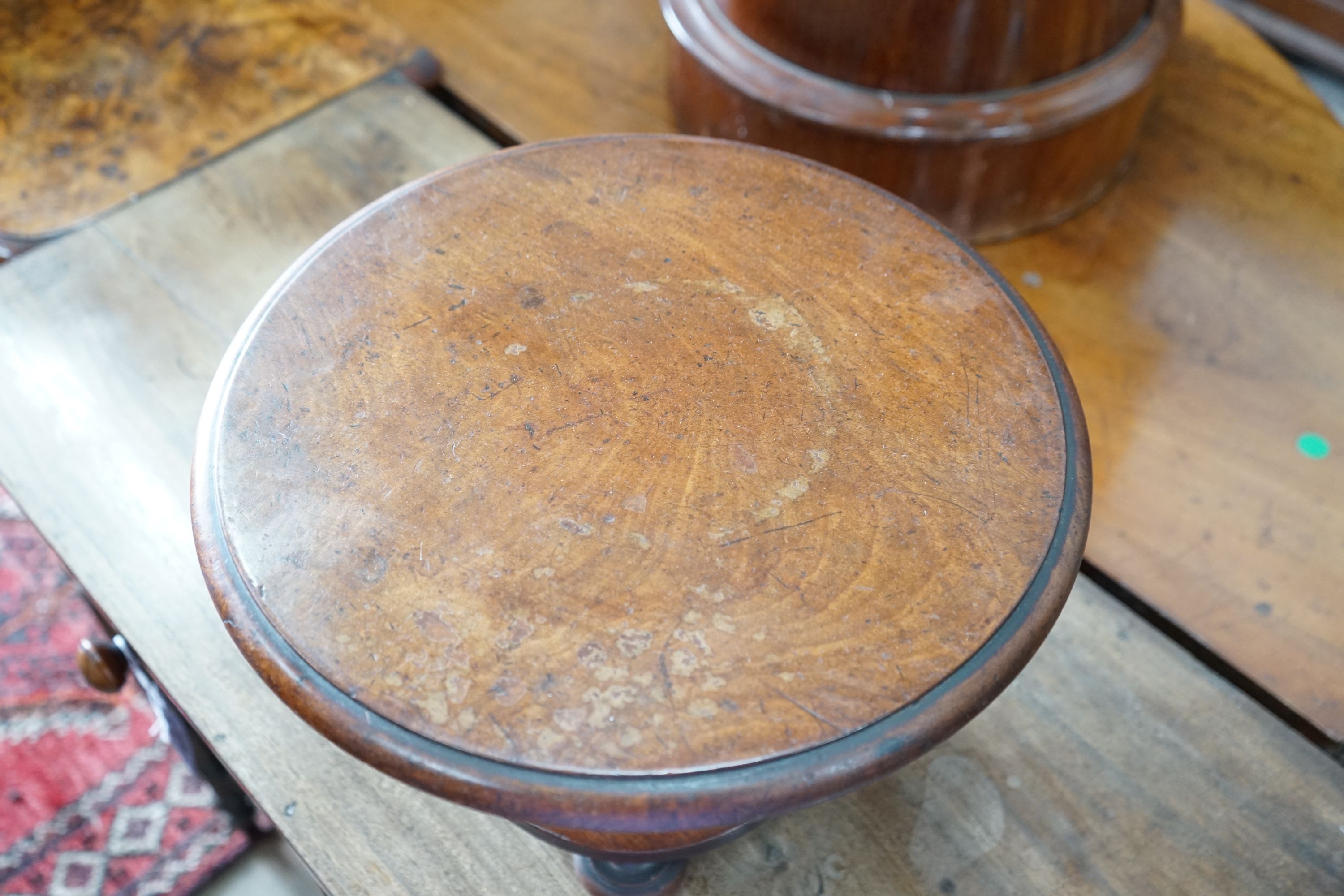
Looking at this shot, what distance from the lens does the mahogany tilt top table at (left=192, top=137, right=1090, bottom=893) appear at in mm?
668

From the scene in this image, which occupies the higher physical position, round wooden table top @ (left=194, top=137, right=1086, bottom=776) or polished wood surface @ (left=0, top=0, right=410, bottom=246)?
Result: round wooden table top @ (left=194, top=137, right=1086, bottom=776)

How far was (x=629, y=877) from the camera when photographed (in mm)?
954

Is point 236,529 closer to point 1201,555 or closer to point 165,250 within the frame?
point 165,250

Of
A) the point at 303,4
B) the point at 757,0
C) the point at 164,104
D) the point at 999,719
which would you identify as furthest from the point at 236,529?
the point at 303,4

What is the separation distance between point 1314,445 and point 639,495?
1.00m

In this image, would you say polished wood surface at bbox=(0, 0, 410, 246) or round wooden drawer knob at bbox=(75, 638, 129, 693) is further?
polished wood surface at bbox=(0, 0, 410, 246)

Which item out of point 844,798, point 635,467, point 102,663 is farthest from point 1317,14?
point 102,663

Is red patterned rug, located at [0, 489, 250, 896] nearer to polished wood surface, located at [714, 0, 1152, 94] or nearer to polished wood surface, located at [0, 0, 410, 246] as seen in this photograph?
polished wood surface, located at [0, 0, 410, 246]

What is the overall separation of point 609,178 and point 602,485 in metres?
0.38

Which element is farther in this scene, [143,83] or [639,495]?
[143,83]

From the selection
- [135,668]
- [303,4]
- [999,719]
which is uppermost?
[303,4]

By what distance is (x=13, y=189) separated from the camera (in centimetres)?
153

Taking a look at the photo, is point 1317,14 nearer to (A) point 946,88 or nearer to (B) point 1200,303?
(B) point 1200,303

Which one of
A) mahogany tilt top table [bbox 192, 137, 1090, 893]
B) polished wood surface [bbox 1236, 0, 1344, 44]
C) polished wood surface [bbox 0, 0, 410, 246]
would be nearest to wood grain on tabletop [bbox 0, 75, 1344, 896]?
mahogany tilt top table [bbox 192, 137, 1090, 893]
